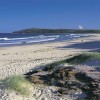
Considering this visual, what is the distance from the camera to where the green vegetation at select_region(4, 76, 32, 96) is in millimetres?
9773

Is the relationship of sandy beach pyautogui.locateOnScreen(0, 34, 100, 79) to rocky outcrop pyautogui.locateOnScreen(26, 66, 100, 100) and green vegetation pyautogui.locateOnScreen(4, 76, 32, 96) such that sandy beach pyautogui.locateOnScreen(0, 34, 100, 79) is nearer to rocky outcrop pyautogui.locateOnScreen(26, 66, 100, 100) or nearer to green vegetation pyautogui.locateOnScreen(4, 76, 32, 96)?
rocky outcrop pyautogui.locateOnScreen(26, 66, 100, 100)

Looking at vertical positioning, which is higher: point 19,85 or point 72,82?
point 19,85

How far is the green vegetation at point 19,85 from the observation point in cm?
977

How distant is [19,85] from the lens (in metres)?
10.0

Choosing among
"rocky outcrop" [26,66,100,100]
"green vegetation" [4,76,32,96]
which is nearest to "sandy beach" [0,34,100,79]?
"rocky outcrop" [26,66,100,100]

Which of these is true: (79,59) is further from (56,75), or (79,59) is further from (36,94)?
(36,94)

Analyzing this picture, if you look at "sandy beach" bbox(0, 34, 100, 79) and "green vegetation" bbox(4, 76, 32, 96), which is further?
"sandy beach" bbox(0, 34, 100, 79)

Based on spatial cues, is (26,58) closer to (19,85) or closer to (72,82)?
(72,82)

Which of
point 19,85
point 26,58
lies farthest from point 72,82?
point 26,58

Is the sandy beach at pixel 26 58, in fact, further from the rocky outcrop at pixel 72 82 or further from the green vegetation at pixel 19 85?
the green vegetation at pixel 19 85

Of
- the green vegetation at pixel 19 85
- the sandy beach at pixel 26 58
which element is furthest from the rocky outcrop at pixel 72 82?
the sandy beach at pixel 26 58

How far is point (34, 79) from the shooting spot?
11055 mm

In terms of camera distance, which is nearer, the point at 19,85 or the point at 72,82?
the point at 19,85

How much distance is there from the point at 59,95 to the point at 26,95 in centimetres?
94
